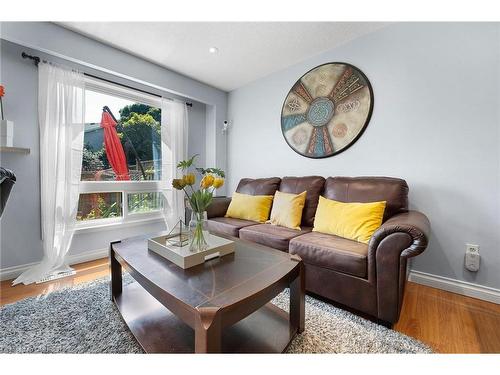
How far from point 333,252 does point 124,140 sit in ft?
8.72

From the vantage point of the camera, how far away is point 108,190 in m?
2.53

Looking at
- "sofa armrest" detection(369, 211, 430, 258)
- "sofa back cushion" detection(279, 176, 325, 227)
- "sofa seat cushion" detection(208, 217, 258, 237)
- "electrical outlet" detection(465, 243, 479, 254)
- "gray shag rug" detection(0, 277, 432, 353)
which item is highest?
"sofa back cushion" detection(279, 176, 325, 227)

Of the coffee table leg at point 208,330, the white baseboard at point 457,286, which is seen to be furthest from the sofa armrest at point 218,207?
the white baseboard at point 457,286

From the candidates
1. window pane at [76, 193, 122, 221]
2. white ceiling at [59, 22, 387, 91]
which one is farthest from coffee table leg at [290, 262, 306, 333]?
window pane at [76, 193, 122, 221]

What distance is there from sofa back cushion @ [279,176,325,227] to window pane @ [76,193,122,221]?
2044mm

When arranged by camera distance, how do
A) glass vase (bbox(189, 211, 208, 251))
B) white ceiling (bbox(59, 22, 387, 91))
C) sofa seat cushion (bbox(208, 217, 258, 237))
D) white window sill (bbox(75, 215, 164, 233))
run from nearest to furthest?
glass vase (bbox(189, 211, 208, 251))
white ceiling (bbox(59, 22, 387, 91))
sofa seat cushion (bbox(208, 217, 258, 237))
white window sill (bbox(75, 215, 164, 233))

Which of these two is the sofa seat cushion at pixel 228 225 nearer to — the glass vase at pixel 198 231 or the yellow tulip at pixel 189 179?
the glass vase at pixel 198 231

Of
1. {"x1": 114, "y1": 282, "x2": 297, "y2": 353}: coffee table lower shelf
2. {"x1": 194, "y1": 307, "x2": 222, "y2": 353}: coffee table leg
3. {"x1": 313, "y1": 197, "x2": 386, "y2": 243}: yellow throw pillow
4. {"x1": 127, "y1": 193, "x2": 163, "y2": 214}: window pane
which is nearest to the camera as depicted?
{"x1": 194, "y1": 307, "x2": 222, "y2": 353}: coffee table leg

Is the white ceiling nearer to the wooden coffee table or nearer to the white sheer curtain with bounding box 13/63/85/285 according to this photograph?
the white sheer curtain with bounding box 13/63/85/285

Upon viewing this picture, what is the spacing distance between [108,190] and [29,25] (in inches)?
61.9

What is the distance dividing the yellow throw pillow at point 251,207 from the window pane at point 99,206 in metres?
1.37

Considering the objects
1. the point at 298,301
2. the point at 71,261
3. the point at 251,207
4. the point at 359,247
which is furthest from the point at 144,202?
the point at 359,247

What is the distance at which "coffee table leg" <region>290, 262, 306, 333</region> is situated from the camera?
3.80 ft
